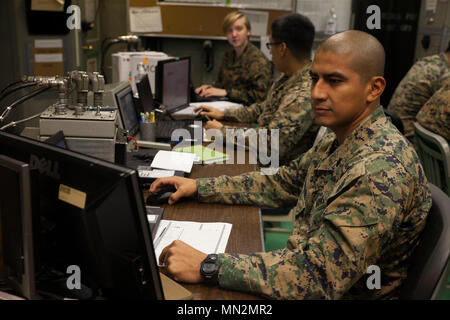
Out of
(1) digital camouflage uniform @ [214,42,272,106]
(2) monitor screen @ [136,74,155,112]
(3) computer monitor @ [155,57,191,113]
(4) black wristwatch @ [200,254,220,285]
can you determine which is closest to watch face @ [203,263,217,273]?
(4) black wristwatch @ [200,254,220,285]

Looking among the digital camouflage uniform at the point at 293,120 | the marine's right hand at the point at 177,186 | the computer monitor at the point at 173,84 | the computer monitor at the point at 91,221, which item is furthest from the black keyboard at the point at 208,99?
the computer monitor at the point at 91,221

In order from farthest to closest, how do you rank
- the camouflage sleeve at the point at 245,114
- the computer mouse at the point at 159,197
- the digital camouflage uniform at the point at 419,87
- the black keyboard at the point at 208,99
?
the black keyboard at the point at 208,99 < the digital camouflage uniform at the point at 419,87 < the camouflage sleeve at the point at 245,114 < the computer mouse at the point at 159,197

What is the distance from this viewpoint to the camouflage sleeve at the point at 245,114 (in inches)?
113

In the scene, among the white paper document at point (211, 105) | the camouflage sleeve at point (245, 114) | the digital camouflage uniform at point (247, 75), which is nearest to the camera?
the camouflage sleeve at point (245, 114)

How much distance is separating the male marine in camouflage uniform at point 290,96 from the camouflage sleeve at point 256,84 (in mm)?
1070

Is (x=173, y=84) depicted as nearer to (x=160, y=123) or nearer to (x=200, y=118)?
(x=200, y=118)

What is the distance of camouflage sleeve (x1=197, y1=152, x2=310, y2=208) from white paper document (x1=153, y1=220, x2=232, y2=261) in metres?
0.17

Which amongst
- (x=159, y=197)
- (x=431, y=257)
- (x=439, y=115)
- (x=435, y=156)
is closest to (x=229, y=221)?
(x=159, y=197)

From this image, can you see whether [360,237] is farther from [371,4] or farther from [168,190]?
[371,4]

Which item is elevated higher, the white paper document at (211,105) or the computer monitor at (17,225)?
the computer monitor at (17,225)

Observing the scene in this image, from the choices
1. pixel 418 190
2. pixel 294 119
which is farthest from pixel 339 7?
pixel 418 190

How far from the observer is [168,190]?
5.14ft

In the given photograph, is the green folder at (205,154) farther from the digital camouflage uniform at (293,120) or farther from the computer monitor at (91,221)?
the computer monitor at (91,221)

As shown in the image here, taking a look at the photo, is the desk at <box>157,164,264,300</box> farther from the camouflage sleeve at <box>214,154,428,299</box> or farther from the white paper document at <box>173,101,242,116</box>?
the white paper document at <box>173,101,242,116</box>
